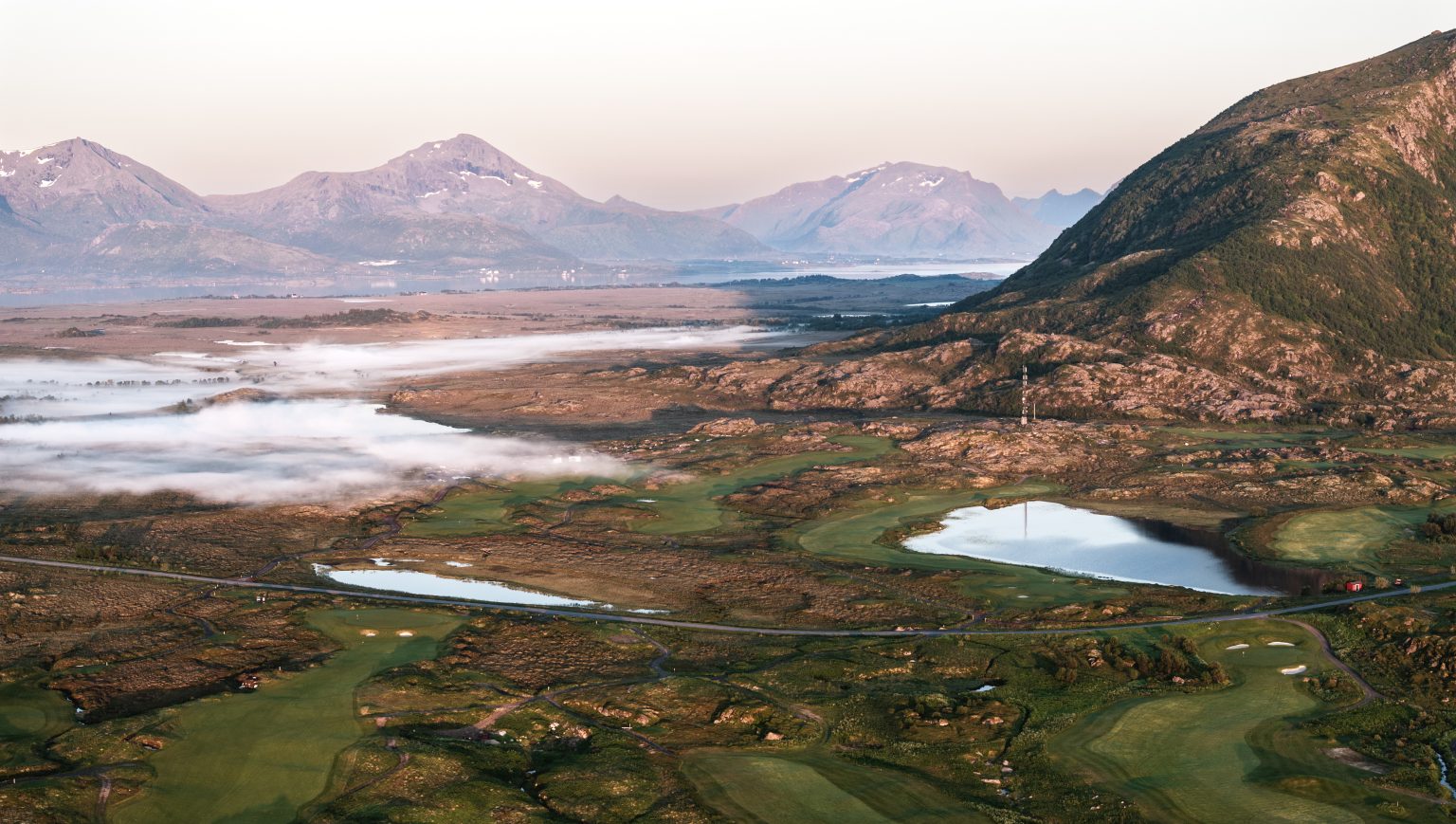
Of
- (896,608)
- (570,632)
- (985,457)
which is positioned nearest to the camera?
(570,632)

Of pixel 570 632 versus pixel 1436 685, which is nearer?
pixel 1436 685

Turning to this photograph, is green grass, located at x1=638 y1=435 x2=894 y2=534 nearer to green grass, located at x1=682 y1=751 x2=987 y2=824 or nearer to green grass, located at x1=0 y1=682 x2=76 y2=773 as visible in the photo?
green grass, located at x1=682 y1=751 x2=987 y2=824

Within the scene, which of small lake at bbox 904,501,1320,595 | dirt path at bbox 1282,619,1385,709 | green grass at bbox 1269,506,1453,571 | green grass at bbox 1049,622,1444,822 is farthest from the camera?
green grass at bbox 1269,506,1453,571

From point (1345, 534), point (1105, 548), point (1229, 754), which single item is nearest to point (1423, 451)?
point (1345, 534)

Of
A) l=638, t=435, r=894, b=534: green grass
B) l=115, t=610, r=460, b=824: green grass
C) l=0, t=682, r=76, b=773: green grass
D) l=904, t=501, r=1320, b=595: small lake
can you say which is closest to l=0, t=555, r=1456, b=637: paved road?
l=904, t=501, r=1320, b=595: small lake

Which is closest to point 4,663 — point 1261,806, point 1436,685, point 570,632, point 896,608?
point 570,632

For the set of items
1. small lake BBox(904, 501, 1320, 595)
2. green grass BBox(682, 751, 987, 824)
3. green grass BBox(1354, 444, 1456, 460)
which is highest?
green grass BBox(1354, 444, 1456, 460)

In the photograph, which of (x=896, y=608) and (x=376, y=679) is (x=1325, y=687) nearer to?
(x=896, y=608)

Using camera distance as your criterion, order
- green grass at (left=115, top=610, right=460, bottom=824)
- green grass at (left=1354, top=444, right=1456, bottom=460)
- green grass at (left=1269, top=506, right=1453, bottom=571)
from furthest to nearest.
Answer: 1. green grass at (left=1354, top=444, right=1456, bottom=460)
2. green grass at (left=1269, top=506, right=1453, bottom=571)
3. green grass at (left=115, top=610, right=460, bottom=824)
